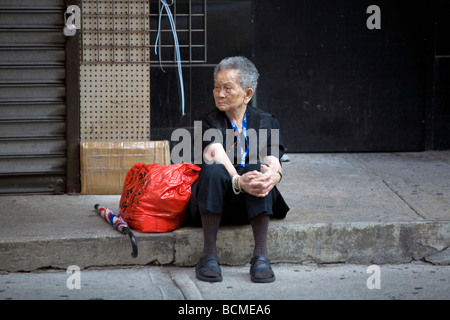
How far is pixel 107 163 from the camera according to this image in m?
5.78

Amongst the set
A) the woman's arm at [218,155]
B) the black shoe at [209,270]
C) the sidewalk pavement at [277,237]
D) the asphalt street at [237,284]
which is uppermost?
the woman's arm at [218,155]

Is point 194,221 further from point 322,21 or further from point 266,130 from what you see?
point 322,21

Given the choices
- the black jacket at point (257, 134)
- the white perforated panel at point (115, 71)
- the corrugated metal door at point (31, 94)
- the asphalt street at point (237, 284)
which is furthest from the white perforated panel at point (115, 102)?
the asphalt street at point (237, 284)

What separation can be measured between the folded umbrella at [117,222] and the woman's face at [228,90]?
3.19 feet

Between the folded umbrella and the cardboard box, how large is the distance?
27.5 inches

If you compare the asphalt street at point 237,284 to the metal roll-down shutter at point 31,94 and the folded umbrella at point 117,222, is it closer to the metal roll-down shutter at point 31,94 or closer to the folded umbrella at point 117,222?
the folded umbrella at point 117,222

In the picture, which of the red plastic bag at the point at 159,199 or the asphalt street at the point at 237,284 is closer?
the asphalt street at the point at 237,284

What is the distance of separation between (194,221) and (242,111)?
0.79m

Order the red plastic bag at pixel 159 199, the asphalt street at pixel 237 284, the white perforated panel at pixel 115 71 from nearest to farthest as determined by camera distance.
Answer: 1. the asphalt street at pixel 237 284
2. the red plastic bag at pixel 159 199
3. the white perforated panel at pixel 115 71

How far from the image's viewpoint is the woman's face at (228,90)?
4.53m

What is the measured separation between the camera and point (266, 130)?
183 inches

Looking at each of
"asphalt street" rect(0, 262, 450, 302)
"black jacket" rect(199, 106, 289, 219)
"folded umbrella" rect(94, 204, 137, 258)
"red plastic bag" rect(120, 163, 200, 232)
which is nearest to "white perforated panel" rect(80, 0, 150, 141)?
"folded umbrella" rect(94, 204, 137, 258)

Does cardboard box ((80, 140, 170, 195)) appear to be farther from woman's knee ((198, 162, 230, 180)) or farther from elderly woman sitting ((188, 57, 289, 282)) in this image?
woman's knee ((198, 162, 230, 180))
